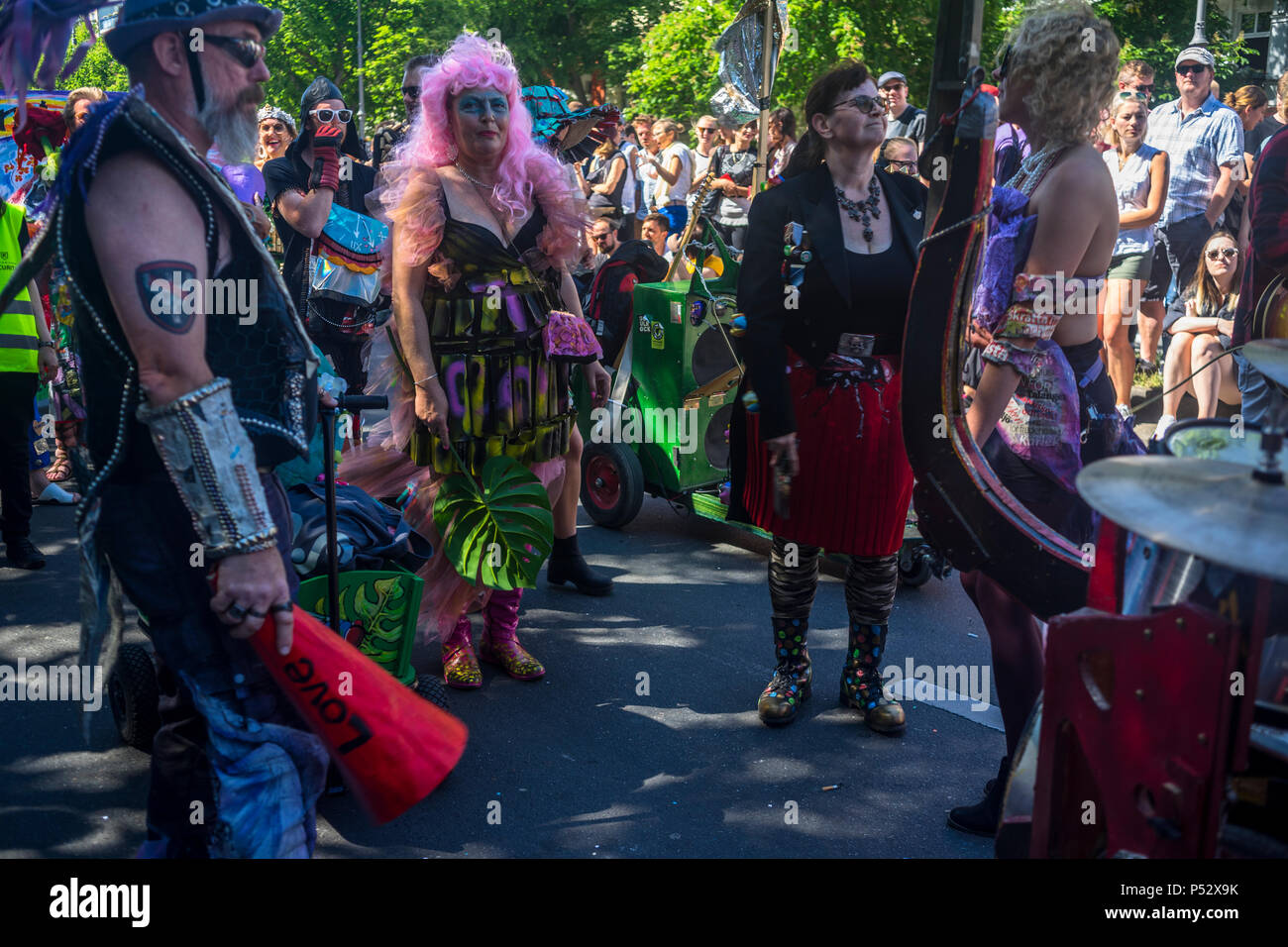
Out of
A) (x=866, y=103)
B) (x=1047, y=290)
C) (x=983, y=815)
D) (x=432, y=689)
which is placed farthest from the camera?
(x=432, y=689)

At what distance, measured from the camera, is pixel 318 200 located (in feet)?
18.9

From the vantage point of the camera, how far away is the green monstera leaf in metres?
3.97

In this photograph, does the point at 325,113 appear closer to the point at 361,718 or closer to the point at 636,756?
the point at 636,756

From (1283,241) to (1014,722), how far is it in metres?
2.00

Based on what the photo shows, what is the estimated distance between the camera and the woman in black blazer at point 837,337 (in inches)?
142

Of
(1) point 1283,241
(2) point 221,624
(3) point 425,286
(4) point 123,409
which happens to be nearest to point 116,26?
(4) point 123,409

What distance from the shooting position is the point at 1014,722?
3.23 metres

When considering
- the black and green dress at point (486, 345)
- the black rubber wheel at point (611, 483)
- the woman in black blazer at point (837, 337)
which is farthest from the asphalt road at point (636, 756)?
the black rubber wheel at point (611, 483)

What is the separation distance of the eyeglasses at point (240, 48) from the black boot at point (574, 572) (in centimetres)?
316

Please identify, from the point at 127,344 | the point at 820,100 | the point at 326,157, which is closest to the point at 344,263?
the point at 326,157

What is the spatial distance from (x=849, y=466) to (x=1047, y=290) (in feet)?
2.98

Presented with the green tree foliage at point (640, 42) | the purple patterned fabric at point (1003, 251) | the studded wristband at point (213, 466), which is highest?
the green tree foliage at point (640, 42)
